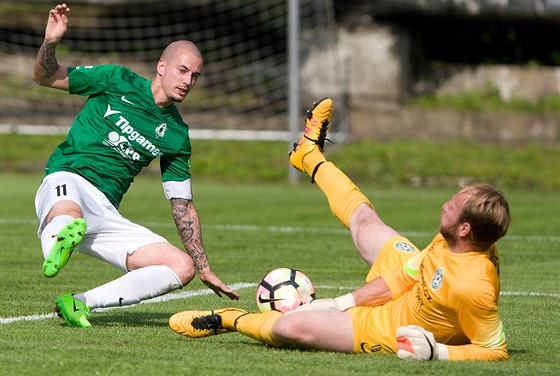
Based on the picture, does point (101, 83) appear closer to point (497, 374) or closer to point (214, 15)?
point (497, 374)

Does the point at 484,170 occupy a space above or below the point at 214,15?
below

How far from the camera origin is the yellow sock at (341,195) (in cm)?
768

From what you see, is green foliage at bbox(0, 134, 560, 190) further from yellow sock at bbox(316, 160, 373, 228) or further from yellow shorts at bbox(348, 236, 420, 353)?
yellow shorts at bbox(348, 236, 420, 353)

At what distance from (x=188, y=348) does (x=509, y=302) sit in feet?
9.96

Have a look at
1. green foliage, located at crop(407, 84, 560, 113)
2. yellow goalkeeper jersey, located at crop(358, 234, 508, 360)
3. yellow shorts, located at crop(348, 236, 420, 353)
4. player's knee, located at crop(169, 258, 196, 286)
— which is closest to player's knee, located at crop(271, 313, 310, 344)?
yellow shorts, located at crop(348, 236, 420, 353)

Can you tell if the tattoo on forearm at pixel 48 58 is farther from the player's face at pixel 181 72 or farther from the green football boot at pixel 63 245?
the green football boot at pixel 63 245

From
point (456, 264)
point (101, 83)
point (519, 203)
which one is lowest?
point (519, 203)

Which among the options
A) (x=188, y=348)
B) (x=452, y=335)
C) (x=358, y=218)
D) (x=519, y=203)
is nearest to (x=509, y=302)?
(x=358, y=218)

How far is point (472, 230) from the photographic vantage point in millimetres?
6082

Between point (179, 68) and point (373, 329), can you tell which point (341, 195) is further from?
point (373, 329)

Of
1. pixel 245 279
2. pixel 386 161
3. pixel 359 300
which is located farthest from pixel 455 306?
pixel 386 161

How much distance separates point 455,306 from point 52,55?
2.97 m

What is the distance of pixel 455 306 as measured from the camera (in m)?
6.12

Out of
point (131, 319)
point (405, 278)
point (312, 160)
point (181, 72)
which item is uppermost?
point (181, 72)
